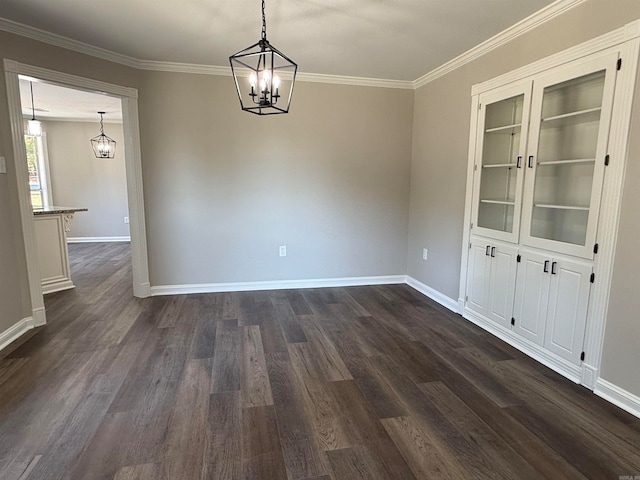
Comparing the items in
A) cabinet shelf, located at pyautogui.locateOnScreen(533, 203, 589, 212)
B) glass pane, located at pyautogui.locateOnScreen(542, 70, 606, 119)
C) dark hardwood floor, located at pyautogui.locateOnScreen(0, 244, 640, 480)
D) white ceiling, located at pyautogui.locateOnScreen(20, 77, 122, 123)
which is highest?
white ceiling, located at pyautogui.locateOnScreen(20, 77, 122, 123)

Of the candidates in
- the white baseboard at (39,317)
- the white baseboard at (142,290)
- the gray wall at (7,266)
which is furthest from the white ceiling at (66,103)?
the white baseboard at (39,317)

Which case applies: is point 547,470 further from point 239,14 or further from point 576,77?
point 239,14

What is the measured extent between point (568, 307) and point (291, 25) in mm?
2997

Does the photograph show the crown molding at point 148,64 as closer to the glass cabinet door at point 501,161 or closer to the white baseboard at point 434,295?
the glass cabinet door at point 501,161

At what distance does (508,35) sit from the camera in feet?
9.67

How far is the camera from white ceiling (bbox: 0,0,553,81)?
257 centimetres

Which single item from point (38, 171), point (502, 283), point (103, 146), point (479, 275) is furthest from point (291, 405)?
point (38, 171)

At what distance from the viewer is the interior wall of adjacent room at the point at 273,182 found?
13.3 ft

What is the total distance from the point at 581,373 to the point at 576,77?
202 cm

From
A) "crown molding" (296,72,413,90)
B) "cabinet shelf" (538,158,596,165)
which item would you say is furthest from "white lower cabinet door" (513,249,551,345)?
"crown molding" (296,72,413,90)

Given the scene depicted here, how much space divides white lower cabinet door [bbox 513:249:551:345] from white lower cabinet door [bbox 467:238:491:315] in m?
0.38

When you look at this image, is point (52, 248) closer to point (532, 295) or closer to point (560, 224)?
point (532, 295)

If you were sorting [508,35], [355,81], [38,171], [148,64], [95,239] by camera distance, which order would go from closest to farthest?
[508,35] → [148,64] → [355,81] → [38,171] → [95,239]

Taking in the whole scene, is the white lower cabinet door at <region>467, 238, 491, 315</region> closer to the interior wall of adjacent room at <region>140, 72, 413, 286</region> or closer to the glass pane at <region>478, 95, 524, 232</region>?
the glass pane at <region>478, 95, 524, 232</region>
